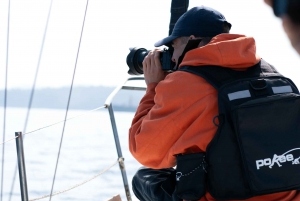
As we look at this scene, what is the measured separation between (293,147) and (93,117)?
1113cm

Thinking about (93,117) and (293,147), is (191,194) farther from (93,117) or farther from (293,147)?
(93,117)

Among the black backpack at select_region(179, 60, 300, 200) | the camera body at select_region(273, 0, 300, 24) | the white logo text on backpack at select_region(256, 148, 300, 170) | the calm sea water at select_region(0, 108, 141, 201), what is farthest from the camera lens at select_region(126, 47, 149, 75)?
the calm sea water at select_region(0, 108, 141, 201)

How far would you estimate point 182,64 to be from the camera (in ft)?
3.71

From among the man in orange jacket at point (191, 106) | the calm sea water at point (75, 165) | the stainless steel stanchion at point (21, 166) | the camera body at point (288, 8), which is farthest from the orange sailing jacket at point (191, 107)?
the calm sea water at point (75, 165)

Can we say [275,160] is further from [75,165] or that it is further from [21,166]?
[75,165]

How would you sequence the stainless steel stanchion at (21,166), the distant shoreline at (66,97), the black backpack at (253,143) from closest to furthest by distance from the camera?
1. the black backpack at (253,143)
2. the stainless steel stanchion at (21,166)
3. the distant shoreline at (66,97)

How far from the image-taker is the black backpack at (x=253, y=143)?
1.02m

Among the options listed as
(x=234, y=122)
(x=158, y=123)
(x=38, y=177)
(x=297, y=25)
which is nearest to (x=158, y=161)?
(x=158, y=123)

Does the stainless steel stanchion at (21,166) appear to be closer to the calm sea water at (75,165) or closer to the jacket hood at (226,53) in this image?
the jacket hood at (226,53)

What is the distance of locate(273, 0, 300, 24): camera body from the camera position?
0.42 meters

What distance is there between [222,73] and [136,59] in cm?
34

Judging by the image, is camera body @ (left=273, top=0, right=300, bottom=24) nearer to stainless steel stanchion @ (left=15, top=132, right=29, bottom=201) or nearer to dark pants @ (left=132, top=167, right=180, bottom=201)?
dark pants @ (left=132, top=167, right=180, bottom=201)

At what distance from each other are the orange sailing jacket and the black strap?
10 millimetres

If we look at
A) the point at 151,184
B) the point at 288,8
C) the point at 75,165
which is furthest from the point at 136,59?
the point at 75,165
